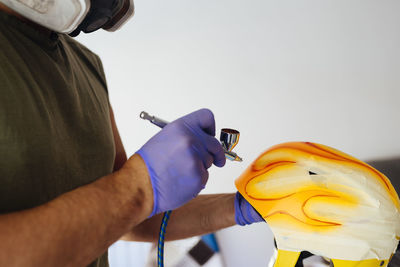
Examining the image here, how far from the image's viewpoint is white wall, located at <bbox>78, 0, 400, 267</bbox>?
114 centimetres

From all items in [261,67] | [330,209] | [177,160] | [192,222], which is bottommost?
[192,222]

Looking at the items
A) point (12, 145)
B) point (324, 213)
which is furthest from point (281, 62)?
point (12, 145)

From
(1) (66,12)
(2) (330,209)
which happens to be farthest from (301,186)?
(1) (66,12)

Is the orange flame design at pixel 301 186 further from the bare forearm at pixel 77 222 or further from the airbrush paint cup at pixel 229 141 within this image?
the bare forearm at pixel 77 222

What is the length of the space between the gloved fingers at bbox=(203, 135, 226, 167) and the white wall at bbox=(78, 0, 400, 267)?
633 mm

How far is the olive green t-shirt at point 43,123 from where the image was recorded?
16.7 inches

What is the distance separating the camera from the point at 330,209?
57 cm

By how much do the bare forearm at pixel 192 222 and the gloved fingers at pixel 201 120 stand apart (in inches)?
10.5

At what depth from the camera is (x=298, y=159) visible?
0.63 m

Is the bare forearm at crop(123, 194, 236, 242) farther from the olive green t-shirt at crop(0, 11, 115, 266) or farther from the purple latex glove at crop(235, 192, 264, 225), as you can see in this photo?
the olive green t-shirt at crop(0, 11, 115, 266)

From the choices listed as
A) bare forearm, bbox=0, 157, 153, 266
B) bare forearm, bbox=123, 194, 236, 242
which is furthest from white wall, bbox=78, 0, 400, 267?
bare forearm, bbox=0, 157, 153, 266

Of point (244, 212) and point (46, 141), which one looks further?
point (244, 212)

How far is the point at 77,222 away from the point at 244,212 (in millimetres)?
453

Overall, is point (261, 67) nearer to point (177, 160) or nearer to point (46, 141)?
point (177, 160)
